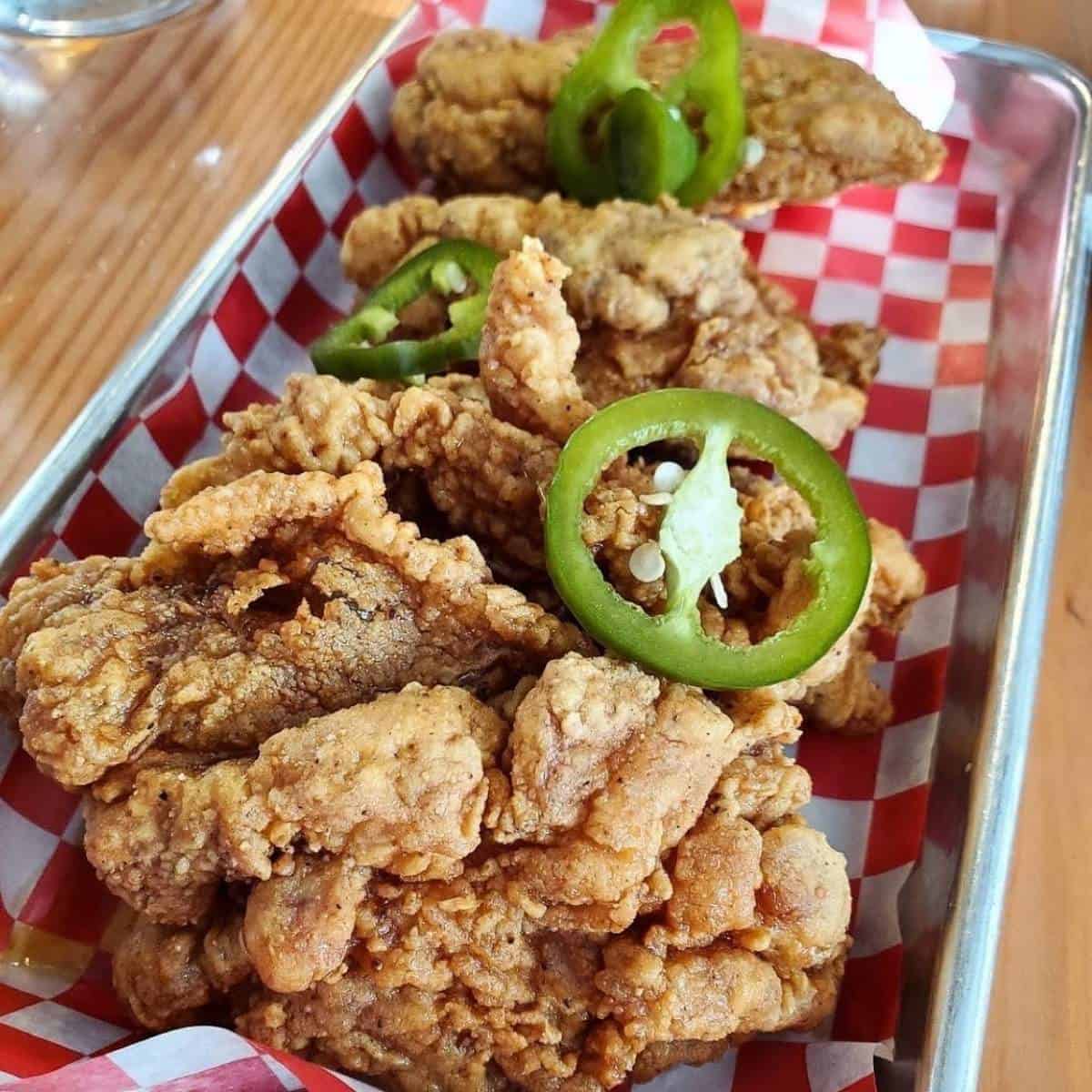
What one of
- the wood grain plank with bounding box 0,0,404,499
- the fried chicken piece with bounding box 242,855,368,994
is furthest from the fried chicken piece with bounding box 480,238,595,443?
the wood grain plank with bounding box 0,0,404,499

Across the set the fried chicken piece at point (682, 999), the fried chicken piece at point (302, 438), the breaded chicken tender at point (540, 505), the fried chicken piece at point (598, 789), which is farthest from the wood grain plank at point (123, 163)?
the fried chicken piece at point (682, 999)

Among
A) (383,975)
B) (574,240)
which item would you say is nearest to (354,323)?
(574,240)

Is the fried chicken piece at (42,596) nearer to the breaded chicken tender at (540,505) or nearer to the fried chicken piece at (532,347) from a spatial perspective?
the breaded chicken tender at (540,505)

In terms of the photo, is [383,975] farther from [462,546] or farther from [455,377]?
[455,377]

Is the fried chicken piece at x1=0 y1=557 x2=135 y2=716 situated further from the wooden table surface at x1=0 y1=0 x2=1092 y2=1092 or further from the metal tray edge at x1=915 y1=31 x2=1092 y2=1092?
the metal tray edge at x1=915 y1=31 x2=1092 y2=1092

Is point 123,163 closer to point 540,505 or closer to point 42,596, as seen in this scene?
point 42,596

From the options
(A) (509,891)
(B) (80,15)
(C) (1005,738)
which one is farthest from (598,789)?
(B) (80,15)
